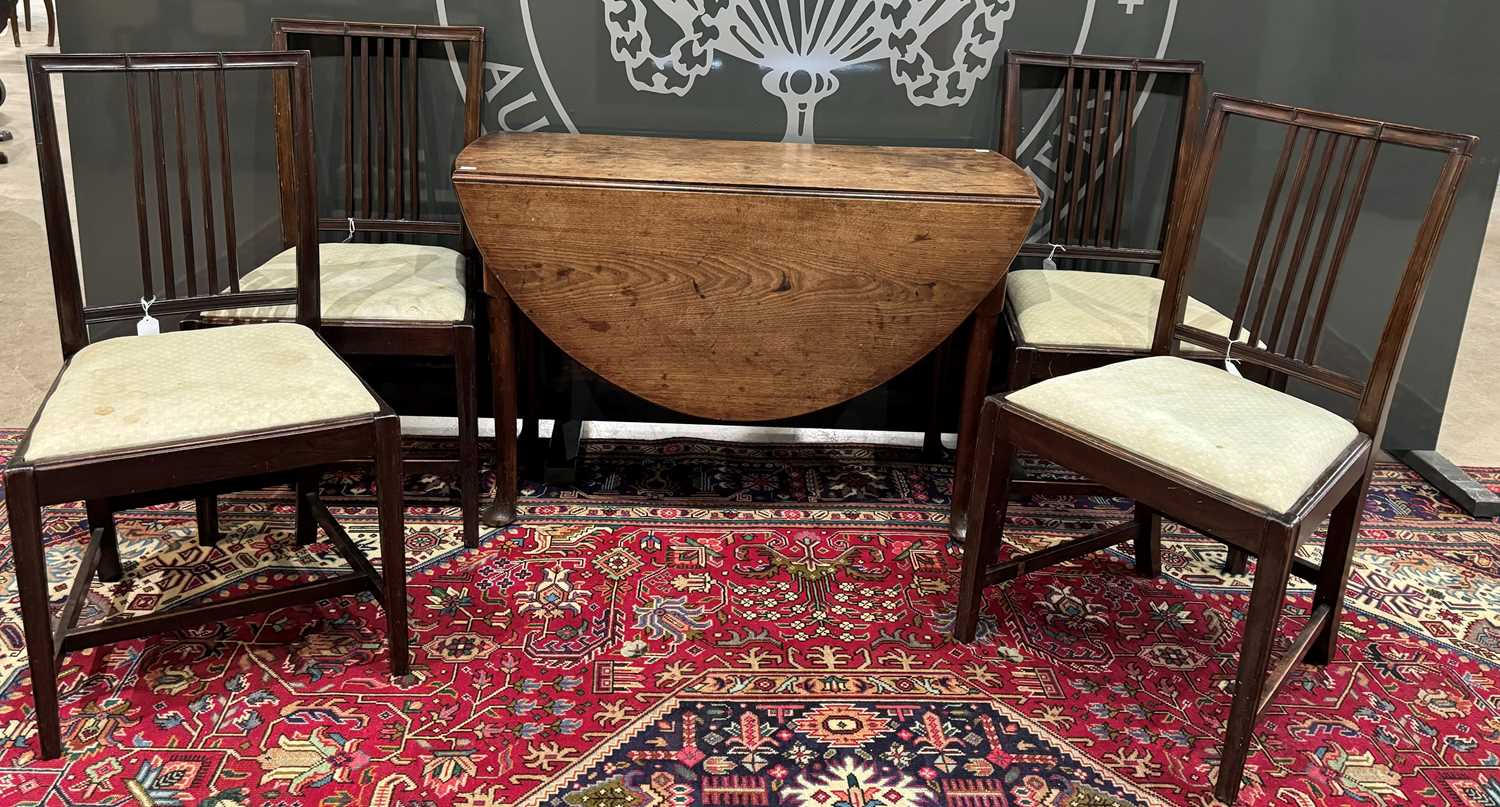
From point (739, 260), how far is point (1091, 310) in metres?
0.77

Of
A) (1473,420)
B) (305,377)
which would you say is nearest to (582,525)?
(305,377)

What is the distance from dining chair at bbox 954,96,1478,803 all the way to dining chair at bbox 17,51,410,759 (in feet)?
3.54

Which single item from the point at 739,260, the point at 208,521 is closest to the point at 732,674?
the point at 739,260

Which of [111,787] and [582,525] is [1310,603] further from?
[111,787]

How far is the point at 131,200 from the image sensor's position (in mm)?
2979

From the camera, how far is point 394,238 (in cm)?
304

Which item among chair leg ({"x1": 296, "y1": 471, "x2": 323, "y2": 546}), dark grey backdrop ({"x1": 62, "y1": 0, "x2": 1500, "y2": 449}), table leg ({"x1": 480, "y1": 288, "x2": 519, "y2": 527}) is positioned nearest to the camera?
chair leg ({"x1": 296, "y1": 471, "x2": 323, "y2": 546})

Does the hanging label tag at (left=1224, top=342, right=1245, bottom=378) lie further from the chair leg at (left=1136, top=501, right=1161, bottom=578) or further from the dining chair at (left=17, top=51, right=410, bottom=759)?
the dining chair at (left=17, top=51, right=410, bottom=759)

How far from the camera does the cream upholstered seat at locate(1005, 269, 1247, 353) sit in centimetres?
251

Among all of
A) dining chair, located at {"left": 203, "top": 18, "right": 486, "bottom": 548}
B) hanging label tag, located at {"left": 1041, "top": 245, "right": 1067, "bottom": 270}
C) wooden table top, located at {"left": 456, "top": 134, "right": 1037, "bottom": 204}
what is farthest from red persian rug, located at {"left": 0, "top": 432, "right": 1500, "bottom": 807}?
wooden table top, located at {"left": 456, "top": 134, "right": 1037, "bottom": 204}

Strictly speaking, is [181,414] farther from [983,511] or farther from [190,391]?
[983,511]

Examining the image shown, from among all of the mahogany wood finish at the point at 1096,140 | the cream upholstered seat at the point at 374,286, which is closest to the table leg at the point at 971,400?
the mahogany wood finish at the point at 1096,140

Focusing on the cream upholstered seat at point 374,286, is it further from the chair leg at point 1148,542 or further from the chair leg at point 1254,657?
the chair leg at point 1254,657

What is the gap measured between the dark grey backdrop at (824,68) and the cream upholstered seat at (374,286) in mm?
347
